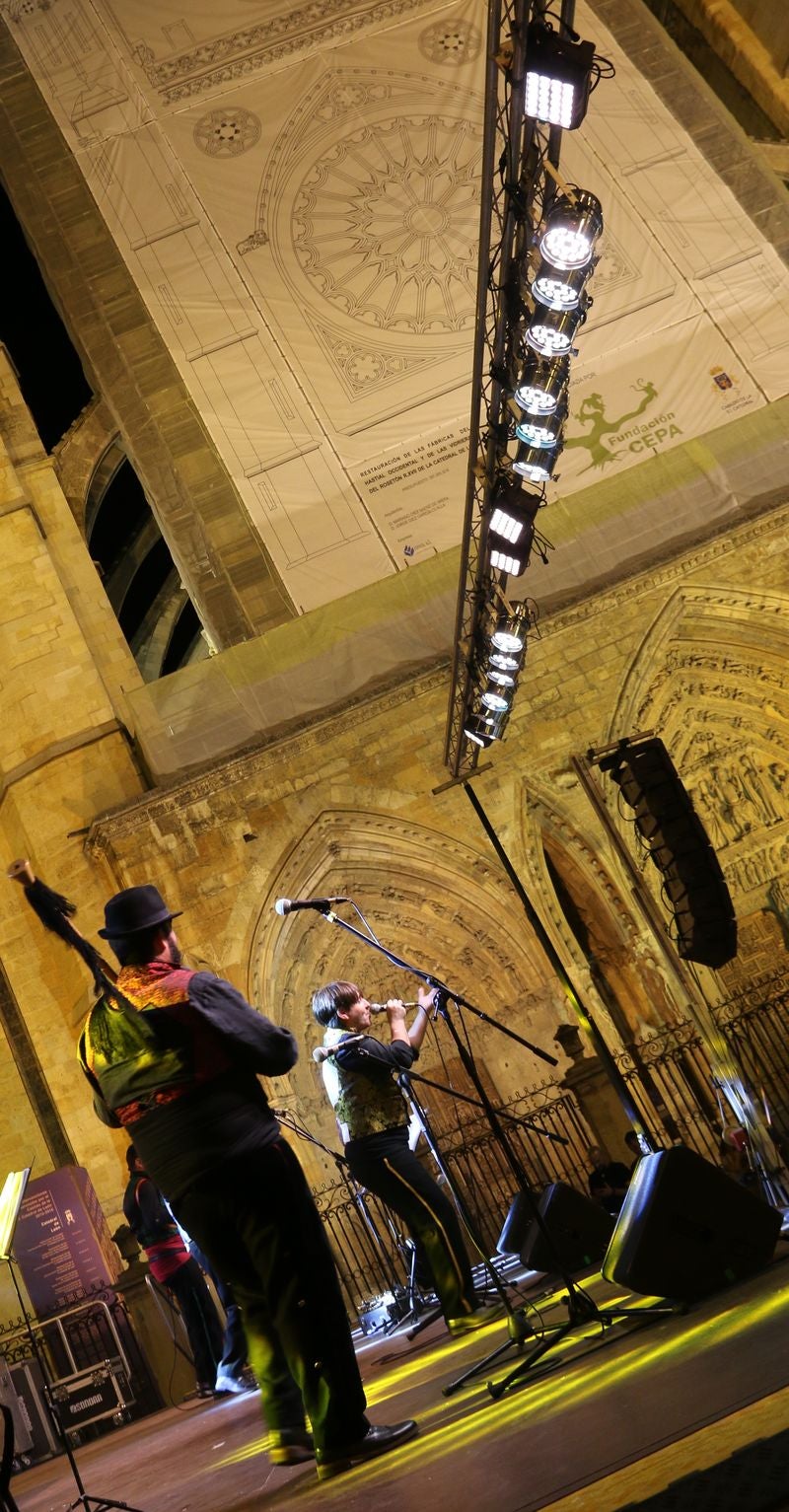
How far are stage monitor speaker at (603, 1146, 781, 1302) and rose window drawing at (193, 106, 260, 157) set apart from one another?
1286 cm

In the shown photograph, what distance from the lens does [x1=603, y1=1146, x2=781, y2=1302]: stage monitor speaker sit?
332 centimetres

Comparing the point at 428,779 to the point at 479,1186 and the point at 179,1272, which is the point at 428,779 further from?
the point at 179,1272

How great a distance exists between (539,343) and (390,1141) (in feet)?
12.1

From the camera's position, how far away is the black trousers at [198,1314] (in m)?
6.59

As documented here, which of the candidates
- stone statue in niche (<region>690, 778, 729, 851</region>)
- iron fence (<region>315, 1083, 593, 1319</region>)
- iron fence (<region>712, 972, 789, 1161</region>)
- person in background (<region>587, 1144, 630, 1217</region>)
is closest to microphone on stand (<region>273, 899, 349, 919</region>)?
person in background (<region>587, 1144, 630, 1217</region>)

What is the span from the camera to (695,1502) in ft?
5.07

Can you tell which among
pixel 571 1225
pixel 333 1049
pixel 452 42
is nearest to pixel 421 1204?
pixel 333 1049

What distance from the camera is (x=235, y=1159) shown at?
3.04 m

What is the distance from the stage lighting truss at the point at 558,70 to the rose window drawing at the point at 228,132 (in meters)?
9.78

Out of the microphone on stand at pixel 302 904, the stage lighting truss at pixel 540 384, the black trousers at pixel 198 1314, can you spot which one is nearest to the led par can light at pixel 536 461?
the stage lighting truss at pixel 540 384

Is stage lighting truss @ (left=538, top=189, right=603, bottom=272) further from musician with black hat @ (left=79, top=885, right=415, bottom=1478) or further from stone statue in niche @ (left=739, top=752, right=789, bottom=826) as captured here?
stone statue in niche @ (left=739, top=752, right=789, bottom=826)

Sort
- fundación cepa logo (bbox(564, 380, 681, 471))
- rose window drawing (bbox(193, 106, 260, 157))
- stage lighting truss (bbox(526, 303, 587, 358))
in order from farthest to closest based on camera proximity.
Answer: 1. rose window drawing (bbox(193, 106, 260, 157))
2. fundación cepa logo (bbox(564, 380, 681, 471))
3. stage lighting truss (bbox(526, 303, 587, 358))

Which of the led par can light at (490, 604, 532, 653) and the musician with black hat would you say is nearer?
the musician with black hat

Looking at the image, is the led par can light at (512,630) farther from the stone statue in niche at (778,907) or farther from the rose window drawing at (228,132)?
the rose window drawing at (228,132)
